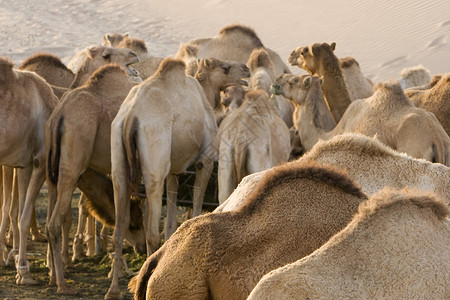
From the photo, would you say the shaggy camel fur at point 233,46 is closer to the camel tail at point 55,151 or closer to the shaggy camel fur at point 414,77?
the shaggy camel fur at point 414,77

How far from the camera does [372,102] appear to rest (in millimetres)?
8523

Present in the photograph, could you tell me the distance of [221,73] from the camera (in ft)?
33.8

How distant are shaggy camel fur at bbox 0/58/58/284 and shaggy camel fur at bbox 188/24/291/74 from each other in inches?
166

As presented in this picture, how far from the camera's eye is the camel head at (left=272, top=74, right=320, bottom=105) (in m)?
9.59

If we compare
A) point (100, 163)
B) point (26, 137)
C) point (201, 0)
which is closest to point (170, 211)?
point (100, 163)

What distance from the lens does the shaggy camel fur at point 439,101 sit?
31.9ft

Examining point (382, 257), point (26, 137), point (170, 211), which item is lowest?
point (170, 211)

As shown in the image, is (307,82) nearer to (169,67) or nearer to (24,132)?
(169,67)

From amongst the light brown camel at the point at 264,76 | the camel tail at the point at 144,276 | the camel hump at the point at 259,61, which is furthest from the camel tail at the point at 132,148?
the camel tail at the point at 144,276

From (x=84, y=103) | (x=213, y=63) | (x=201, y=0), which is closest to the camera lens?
(x=84, y=103)

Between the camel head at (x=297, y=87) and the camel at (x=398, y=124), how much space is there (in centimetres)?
75

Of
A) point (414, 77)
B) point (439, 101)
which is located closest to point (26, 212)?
point (439, 101)

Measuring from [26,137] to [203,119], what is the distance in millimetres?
1701

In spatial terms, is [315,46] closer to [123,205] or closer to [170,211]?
[170,211]
